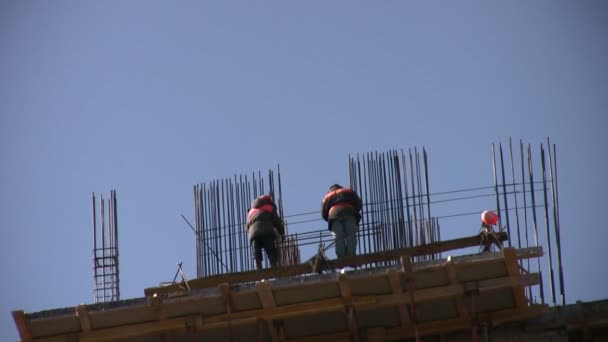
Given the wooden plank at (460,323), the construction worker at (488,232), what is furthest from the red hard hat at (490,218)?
the wooden plank at (460,323)

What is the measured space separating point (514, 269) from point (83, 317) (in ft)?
20.5

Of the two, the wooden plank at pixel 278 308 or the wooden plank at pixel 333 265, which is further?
the wooden plank at pixel 333 265

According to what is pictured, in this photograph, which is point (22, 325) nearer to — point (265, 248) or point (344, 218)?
point (265, 248)

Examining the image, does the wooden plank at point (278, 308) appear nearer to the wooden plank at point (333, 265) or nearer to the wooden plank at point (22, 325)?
the wooden plank at point (22, 325)

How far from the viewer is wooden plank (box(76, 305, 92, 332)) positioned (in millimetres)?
21469

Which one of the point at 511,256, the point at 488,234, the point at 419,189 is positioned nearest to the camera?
the point at 511,256

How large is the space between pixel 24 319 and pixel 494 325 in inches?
269

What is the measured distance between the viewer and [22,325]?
2152 centimetres

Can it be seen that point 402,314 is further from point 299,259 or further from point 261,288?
point 299,259

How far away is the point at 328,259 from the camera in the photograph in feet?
79.4

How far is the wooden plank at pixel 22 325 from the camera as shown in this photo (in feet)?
70.4

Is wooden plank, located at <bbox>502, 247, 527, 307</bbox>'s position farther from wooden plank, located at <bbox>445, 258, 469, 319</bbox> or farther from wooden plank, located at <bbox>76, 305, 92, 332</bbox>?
wooden plank, located at <bbox>76, 305, 92, 332</bbox>

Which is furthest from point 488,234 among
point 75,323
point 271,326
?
point 75,323

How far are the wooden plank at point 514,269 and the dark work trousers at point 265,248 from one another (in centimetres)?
613
